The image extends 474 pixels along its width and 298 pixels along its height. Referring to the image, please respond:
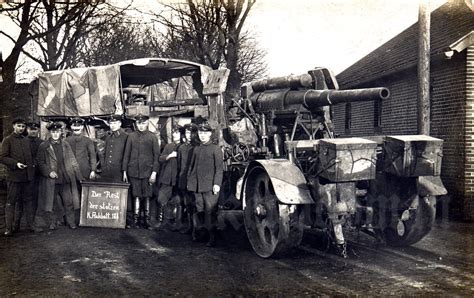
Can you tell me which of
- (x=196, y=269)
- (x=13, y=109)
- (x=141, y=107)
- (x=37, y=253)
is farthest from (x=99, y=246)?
(x=13, y=109)

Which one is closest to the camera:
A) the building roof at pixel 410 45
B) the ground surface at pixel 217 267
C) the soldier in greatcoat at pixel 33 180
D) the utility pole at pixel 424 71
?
the ground surface at pixel 217 267

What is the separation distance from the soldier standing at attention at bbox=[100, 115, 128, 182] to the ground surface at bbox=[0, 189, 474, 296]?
132cm

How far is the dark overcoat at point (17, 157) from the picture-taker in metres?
8.52

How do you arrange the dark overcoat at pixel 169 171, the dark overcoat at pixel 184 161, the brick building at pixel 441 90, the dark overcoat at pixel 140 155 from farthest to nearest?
the brick building at pixel 441 90
the dark overcoat at pixel 140 155
the dark overcoat at pixel 169 171
the dark overcoat at pixel 184 161

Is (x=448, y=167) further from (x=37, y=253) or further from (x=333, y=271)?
(x=37, y=253)

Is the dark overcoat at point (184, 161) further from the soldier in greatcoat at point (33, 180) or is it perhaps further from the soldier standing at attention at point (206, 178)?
the soldier in greatcoat at point (33, 180)

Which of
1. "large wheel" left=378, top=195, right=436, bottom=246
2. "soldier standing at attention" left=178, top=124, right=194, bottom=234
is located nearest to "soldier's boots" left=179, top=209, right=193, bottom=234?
"soldier standing at attention" left=178, top=124, right=194, bottom=234

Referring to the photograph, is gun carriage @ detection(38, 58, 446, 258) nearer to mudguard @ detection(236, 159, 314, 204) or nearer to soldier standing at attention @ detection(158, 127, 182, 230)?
mudguard @ detection(236, 159, 314, 204)

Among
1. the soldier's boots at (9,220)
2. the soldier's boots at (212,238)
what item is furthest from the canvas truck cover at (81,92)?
the soldier's boots at (212,238)

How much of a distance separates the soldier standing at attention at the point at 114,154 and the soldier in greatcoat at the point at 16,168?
1248 mm

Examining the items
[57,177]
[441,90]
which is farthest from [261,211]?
[441,90]

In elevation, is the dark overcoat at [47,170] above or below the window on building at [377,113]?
below

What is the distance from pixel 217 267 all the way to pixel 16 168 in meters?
4.21

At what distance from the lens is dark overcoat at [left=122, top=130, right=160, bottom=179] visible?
29.9 ft
